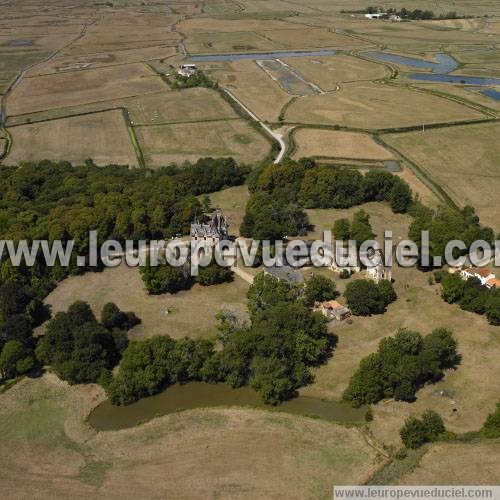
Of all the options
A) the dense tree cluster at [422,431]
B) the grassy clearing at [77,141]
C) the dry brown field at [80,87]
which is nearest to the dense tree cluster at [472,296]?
the dense tree cluster at [422,431]

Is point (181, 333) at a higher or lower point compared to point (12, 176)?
lower

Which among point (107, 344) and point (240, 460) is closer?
point (240, 460)

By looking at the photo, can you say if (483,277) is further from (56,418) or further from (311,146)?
(311,146)

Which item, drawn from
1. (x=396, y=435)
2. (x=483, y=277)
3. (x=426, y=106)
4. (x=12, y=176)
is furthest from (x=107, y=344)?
(x=426, y=106)

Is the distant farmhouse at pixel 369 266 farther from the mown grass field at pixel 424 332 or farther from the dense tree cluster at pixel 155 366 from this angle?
the dense tree cluster at pixel 155 366

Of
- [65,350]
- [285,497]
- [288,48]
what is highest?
[288,48]

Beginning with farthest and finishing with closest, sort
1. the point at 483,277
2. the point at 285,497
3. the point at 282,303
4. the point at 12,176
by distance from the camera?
the point at 12,176 < the point at 483,277 < the point at 282,303 < the point at 285,497
